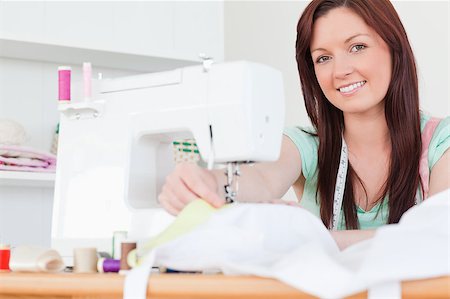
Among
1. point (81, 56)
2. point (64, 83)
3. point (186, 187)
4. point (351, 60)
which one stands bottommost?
point (186, 187)

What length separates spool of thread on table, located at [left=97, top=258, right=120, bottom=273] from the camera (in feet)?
4.18

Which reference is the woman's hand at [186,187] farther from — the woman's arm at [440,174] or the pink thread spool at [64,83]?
the woman's arm at [440,174]

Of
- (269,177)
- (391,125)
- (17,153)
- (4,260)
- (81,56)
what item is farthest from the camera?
(81,56)

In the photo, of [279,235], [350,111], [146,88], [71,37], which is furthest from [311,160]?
[71,37]

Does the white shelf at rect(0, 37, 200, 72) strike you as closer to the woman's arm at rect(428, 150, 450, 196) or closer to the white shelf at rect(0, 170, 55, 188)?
the white shelf at rect(0, 170, 55, 188)

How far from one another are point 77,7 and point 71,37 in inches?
5.1

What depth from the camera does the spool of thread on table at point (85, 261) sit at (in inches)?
51.6

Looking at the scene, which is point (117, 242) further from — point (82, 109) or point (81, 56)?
point (81, 56)

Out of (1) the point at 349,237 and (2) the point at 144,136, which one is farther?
(2) the point at 144,136

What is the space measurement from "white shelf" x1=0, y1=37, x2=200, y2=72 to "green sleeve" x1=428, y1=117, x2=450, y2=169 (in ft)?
5.10

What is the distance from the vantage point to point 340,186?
2.03 metres

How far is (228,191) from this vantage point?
4.58ft

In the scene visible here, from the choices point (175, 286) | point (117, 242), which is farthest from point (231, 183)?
point (175, 286)

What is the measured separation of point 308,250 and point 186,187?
0.35 m
